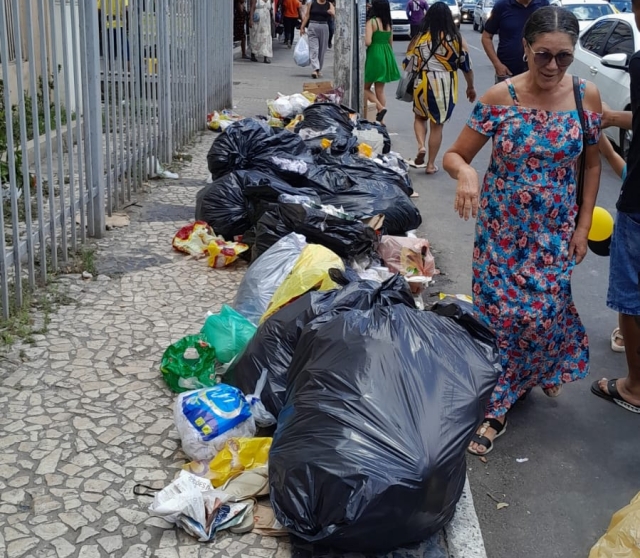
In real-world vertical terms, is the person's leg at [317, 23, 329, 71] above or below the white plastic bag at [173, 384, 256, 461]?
above

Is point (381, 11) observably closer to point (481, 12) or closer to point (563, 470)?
point (563, 470)

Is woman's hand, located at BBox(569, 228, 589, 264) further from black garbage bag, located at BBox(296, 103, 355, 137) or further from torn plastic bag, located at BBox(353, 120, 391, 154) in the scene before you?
torn plastic bag, located at BBox(353, 120, 391, 154)

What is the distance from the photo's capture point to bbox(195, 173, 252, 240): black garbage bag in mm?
5621

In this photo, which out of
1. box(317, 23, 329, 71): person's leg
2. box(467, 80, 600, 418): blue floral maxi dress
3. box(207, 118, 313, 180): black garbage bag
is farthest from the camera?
box(317, 23, 329, 71): person's leg

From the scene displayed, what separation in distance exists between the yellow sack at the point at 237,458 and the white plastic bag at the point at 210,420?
0.22ft

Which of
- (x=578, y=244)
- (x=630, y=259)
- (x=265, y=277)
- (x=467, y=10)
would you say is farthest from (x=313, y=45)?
(x=467, y=10)

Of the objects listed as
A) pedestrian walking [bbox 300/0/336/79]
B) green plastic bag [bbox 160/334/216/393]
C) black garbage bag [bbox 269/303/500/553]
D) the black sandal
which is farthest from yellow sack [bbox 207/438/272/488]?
pedestrian walking [bbox 300/0/336/79]

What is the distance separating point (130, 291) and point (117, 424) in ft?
5.13

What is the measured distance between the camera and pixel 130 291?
481 centimetres

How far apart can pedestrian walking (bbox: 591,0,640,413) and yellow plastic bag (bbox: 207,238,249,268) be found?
247cm

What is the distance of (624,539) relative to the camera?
249 centimetres

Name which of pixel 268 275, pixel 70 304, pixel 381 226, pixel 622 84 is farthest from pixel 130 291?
pixel 622 84

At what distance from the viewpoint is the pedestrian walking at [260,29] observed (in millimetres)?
17422

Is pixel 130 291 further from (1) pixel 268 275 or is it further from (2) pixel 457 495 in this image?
(2) pixel 457 495
